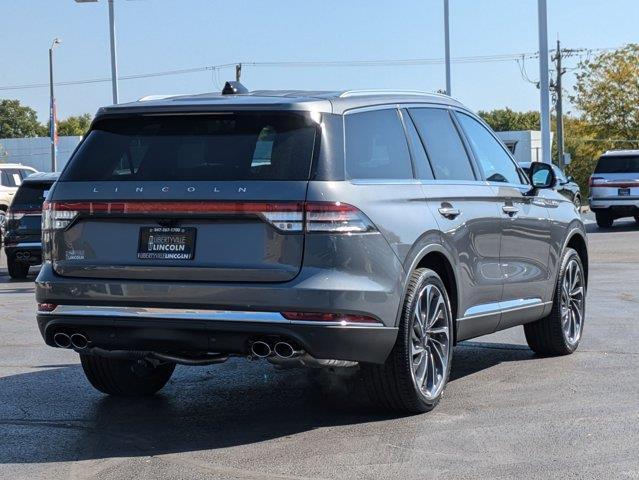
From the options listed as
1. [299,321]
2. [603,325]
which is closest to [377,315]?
[299,321]

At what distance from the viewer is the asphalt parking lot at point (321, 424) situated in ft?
18.7

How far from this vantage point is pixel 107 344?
6.45 meters

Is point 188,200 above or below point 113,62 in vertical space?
below

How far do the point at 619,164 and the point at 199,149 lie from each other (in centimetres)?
2490

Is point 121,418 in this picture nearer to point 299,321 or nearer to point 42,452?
point 42,452

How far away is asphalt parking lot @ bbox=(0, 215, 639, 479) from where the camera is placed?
5695 mm

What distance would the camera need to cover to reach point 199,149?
6.33m

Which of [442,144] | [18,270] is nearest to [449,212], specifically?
[442,144]

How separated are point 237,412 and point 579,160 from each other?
8710 cm

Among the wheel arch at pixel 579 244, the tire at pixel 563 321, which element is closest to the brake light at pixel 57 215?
the tire at pixel 563 321

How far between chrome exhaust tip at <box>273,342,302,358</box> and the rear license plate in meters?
0.64

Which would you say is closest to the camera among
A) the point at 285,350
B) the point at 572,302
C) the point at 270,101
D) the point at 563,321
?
the point at 285,350

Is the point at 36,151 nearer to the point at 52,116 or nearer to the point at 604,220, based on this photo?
the point at 52,116

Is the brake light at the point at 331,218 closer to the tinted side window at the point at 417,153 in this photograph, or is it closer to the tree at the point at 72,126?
the tinted side window at the point at 417,153
